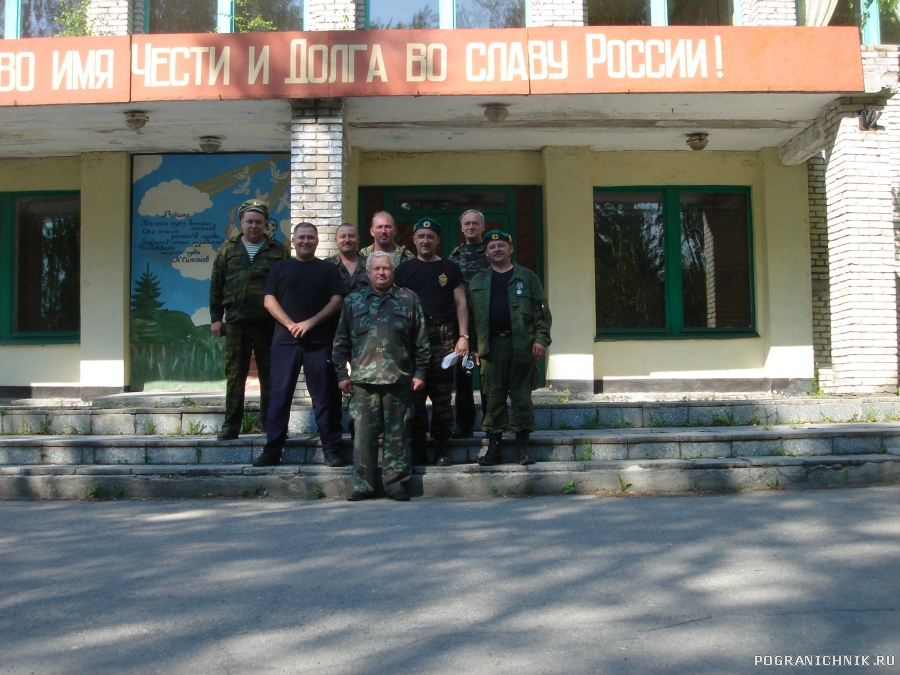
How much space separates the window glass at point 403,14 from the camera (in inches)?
404

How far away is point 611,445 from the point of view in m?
6.69

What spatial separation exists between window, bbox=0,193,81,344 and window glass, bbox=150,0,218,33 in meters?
2.58

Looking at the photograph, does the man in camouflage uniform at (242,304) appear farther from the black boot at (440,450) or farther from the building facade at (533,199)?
the building facade at (533,199)

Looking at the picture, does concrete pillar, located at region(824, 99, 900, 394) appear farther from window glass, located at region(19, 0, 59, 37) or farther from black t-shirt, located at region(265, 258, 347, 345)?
window glass, located at region(19, 0, 59, 37)

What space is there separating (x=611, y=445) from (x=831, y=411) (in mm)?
2596

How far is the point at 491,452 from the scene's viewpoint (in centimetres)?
628

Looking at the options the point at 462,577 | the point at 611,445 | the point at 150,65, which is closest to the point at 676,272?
the point at 611,445

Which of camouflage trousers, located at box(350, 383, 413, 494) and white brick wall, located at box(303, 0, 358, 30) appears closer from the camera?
camouflage trousers, located at box(350, 383, 413, 494)

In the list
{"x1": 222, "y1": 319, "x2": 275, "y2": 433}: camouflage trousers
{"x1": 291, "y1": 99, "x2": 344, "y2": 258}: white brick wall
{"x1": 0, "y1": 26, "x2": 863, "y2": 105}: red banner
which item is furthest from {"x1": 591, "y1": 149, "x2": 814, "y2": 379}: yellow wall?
{"x1": 222, "y1": 319, "x2": 275, "y2": 433}: camouflage trousers

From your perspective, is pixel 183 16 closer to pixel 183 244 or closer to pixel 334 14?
pixel 334 14

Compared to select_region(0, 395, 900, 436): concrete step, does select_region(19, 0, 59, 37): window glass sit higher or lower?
higher

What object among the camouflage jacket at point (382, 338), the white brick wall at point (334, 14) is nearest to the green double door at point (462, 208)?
the white brick wall at point (334, 14)

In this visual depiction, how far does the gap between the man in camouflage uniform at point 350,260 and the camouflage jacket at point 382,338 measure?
55 centimetres

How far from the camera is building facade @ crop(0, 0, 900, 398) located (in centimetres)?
900
